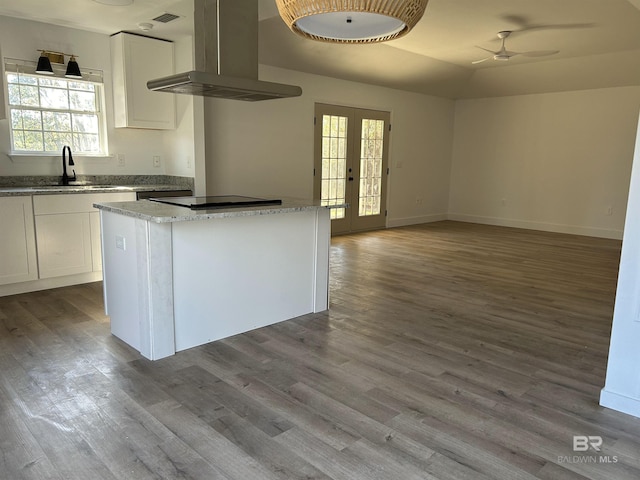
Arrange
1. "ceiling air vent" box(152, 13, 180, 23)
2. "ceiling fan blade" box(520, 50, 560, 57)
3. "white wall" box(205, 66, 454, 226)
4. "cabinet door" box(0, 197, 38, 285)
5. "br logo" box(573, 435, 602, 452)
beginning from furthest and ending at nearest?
"ceiling fan blade" box(520, 50, 560, 57) < "white wall" box(205, 66, 454, 226) < "ceiling air vent" box(152, 13, 180, 23) < "cabinet door" box(0, 197, 38, 285) < "br logo" box(573, 435, 602, 452)

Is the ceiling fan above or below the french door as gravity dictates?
above

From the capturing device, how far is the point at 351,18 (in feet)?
5.92

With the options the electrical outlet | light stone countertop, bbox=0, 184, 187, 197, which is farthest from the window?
the electrical outlet

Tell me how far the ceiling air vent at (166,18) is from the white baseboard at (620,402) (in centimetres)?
451

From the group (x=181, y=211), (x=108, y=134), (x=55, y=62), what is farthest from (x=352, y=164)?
A: (x=181, y=211)

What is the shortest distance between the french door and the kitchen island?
359 centimetres

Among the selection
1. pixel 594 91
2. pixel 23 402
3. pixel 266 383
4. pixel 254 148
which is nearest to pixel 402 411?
pixel 266 383

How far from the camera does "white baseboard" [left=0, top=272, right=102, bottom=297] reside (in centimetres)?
419

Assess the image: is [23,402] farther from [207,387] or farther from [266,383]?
[266,383]

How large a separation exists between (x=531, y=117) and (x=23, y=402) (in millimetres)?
8769

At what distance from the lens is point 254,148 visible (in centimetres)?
628

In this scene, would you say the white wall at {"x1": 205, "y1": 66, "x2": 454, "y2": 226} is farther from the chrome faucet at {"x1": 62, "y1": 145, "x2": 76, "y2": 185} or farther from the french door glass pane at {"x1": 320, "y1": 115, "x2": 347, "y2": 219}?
the chrome faucet at {"x1": 62, "y1": 145, "x2": 76, "y2": 185}

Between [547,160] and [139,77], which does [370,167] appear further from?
[139,77]

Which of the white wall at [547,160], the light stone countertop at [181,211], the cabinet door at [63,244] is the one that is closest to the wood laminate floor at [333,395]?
the cabinet door at [63,244]
